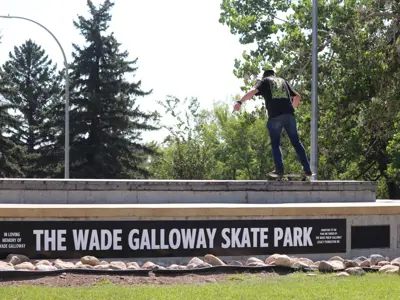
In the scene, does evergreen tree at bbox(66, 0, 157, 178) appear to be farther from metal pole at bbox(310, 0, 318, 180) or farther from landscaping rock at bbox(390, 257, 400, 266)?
landscaping rock at bbox(390, 257, 400, 266)

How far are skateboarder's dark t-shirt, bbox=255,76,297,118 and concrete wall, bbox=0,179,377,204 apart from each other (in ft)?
4.52

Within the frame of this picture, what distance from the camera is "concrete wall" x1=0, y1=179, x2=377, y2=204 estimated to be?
41.2 feet

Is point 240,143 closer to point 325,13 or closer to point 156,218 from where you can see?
point 325,13

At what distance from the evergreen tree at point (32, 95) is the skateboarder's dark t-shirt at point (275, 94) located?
37.2 metres

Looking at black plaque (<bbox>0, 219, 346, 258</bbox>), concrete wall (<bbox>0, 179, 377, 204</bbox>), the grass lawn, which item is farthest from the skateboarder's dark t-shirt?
the grass lawn

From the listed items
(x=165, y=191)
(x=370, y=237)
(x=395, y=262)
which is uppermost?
(x=165, y=191)

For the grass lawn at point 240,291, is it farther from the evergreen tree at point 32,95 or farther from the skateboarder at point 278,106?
the evergreen tree at point 32,95

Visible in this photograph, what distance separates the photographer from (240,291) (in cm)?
858

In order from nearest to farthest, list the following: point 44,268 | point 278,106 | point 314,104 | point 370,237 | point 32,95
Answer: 1. point 44,268
2. point 370,237
3. point 278,106
4. point 314,104
5. point 32,95

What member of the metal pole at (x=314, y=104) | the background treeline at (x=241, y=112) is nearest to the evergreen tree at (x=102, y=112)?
the background treeline at (x=241, y=112)

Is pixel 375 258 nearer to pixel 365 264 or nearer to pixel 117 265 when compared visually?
pixel 365 264

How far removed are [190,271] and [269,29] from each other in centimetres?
2576

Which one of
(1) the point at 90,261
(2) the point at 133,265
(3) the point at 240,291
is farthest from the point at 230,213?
(3) the point at 240,291

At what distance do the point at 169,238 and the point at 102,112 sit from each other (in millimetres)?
35792
